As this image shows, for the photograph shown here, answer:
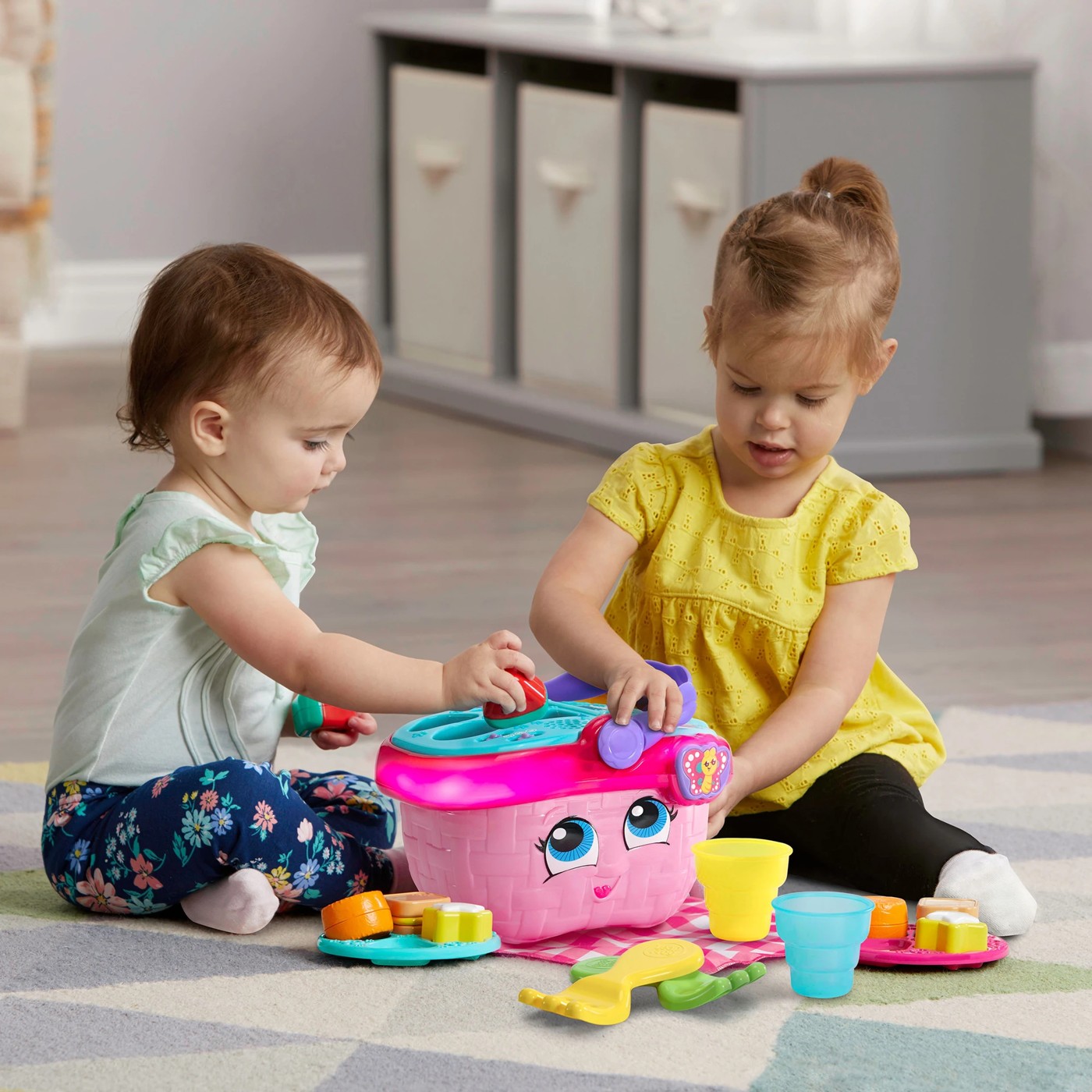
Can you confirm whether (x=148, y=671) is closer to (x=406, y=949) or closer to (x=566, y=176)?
(x=406, y=949)

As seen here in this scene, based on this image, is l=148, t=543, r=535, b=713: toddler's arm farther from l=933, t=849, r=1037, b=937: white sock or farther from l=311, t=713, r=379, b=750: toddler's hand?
l=933, t=849, r=1037, b=937: white sock

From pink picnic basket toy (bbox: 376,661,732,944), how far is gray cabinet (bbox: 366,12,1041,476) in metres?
1.60

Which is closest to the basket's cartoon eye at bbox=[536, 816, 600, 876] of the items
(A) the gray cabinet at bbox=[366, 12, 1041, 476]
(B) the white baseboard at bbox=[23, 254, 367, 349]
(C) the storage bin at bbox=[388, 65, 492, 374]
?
(A) the gray cabinet at bbox=[366, 12, 1041, 476]

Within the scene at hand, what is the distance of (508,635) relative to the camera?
109 centimetres

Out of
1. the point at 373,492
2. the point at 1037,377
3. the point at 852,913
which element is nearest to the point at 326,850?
the point at 852,913

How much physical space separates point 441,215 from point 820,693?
2216 millimetres

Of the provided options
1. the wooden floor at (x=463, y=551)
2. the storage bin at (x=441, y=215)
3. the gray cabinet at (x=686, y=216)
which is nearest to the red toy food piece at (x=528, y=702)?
the wooden floor at (x=463, y=551)

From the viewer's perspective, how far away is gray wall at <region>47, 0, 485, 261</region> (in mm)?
3857

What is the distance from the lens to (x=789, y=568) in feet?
4.22

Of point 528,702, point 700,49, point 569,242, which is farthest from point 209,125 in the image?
point 528,702

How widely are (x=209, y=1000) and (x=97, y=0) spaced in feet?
10.4

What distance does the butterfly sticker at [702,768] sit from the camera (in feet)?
3.51

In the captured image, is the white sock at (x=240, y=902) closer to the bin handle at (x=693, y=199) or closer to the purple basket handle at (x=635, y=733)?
the purple basket handle at (x=635, y=733)

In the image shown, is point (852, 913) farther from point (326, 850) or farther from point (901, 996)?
point (326, 850)
